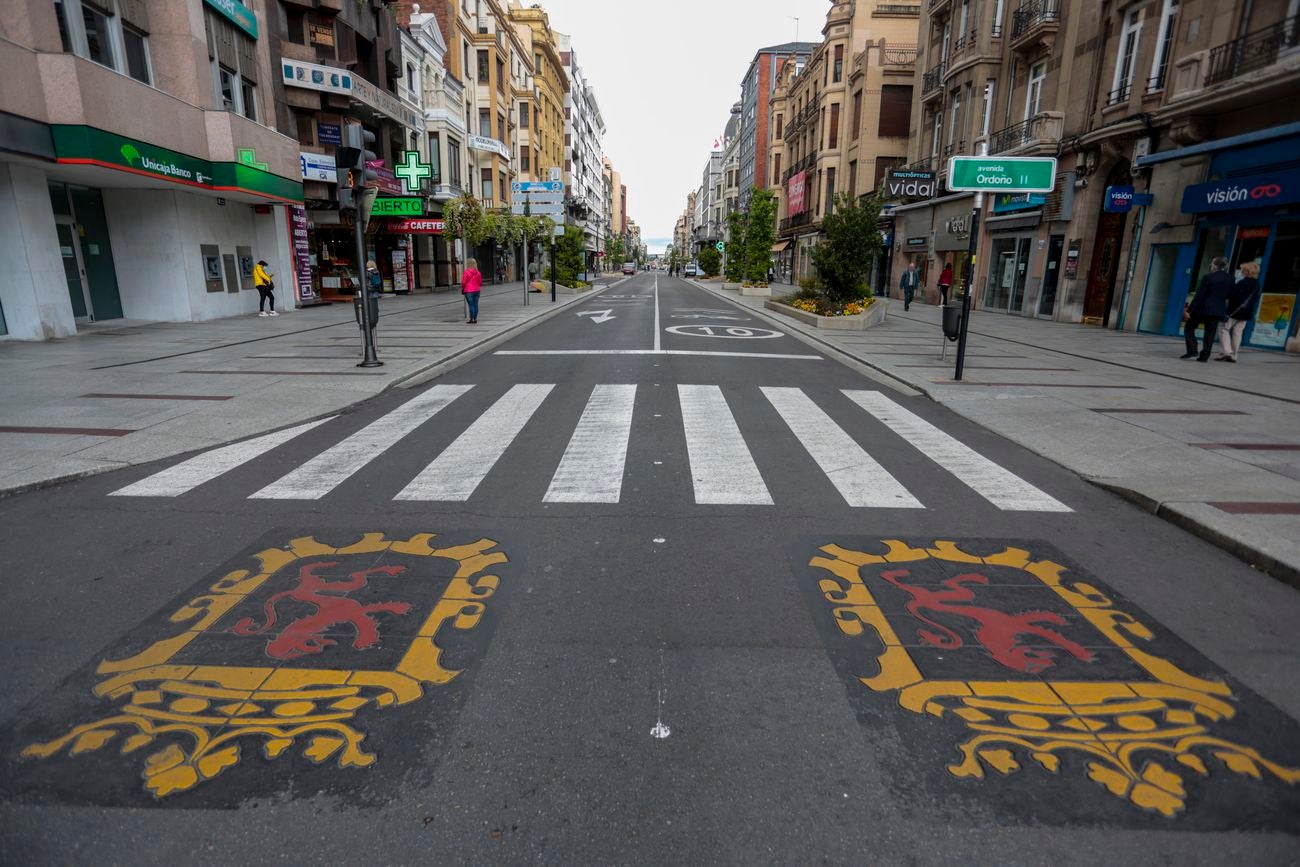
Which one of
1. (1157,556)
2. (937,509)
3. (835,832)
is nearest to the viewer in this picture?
(835,832)

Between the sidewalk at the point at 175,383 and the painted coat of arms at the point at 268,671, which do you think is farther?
the sidewalk at the point at 175,383

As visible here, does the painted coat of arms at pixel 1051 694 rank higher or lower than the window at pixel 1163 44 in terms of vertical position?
lower

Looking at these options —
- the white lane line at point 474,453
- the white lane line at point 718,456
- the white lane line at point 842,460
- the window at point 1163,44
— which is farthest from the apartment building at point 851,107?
the white lane line at point 474,453

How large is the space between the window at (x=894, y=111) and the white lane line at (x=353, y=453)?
121 feet

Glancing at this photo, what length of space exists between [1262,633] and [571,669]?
11.7 feet

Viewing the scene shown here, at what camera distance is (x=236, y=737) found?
2.76m

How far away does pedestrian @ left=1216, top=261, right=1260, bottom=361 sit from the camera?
41.0 feet

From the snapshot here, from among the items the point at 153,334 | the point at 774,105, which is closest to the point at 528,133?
the point at 774,105

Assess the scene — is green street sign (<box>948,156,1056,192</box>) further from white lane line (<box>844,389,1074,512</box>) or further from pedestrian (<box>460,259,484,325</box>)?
pedestrian (<box>460,259,484,325</box>)

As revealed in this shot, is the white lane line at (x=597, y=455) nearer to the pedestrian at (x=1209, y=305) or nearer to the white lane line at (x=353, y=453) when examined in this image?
the white lane line at (x=353, y=453)

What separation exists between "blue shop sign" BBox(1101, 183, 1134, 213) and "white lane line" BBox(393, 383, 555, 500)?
17197mm

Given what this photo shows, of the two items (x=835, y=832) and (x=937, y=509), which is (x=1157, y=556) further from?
(x=835, y=832)

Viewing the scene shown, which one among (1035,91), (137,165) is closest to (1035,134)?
(1035,91)

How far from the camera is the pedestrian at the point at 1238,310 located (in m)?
12.5
